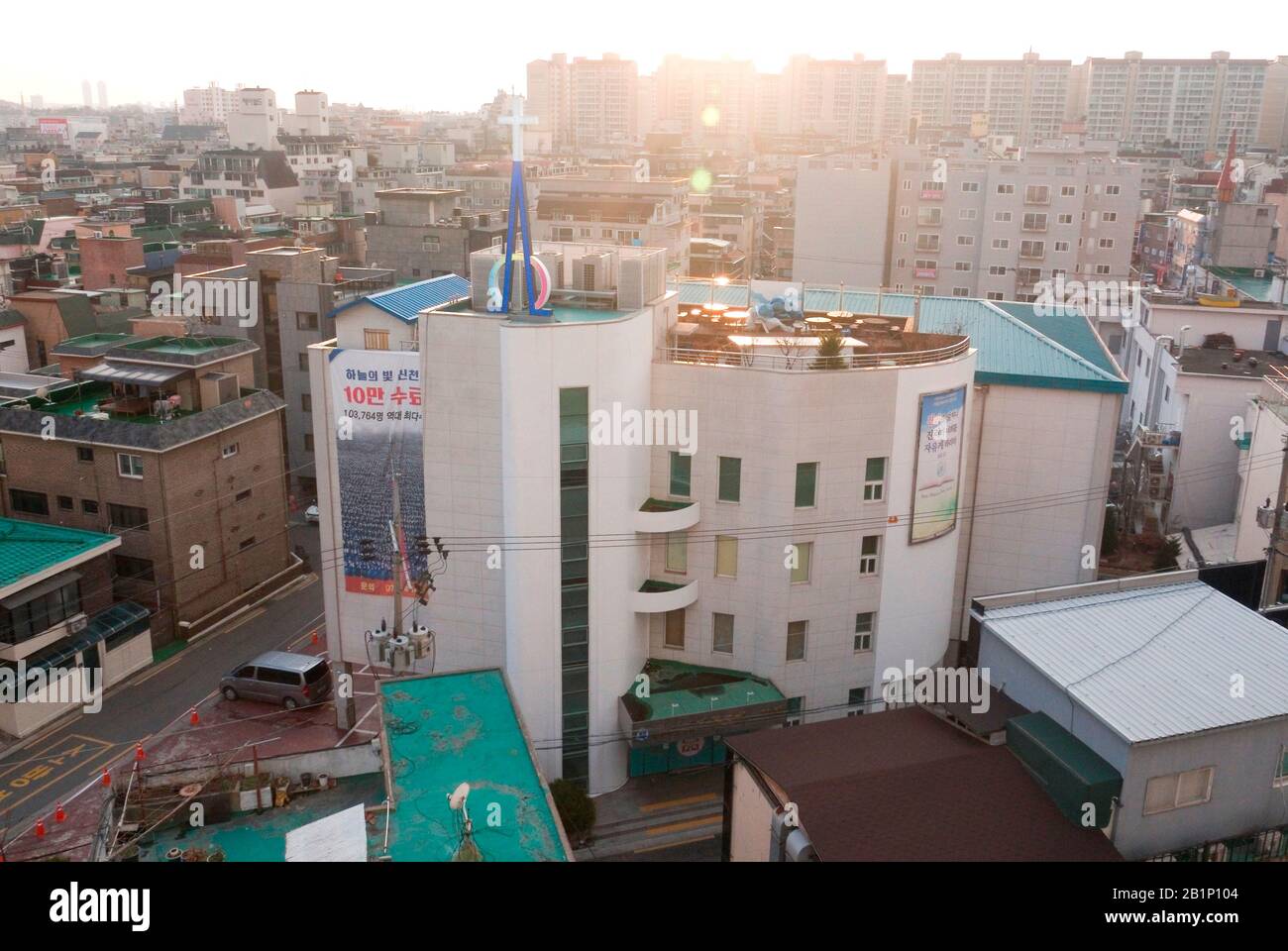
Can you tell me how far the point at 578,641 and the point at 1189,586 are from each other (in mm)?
13504

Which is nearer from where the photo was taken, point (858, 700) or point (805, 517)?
point (805, 517)

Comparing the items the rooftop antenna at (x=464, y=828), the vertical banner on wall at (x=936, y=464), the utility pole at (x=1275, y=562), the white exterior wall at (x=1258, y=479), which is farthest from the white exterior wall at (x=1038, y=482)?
the rooftop antenna at (x=464, y=828)

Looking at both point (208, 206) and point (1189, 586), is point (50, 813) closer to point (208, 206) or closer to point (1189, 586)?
point (1189, 586)

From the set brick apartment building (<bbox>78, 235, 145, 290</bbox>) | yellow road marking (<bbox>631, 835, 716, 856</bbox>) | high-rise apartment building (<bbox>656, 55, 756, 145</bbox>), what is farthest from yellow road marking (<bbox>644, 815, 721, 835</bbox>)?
high-rise apartment building (<bbox>656, 55, 756, 145</bbox>)

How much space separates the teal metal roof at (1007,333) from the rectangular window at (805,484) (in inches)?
281

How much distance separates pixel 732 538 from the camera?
1016 inches

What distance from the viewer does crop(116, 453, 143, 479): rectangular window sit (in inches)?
1272

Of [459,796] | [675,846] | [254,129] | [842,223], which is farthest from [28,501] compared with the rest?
[254,129]

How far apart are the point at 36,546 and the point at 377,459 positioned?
36.4ft

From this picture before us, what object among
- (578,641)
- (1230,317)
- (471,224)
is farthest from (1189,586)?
(471,224)

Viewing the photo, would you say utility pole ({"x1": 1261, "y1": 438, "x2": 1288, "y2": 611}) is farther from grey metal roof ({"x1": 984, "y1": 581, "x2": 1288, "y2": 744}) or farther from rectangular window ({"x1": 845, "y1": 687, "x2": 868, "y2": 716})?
rectangular window ({"x1": 845, "y1": 687, "x2": 868, "y2": 716})

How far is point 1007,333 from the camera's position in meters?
31.9

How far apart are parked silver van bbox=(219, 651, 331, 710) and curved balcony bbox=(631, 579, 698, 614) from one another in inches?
414

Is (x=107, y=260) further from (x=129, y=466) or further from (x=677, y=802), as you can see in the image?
(x=677, y=802)
